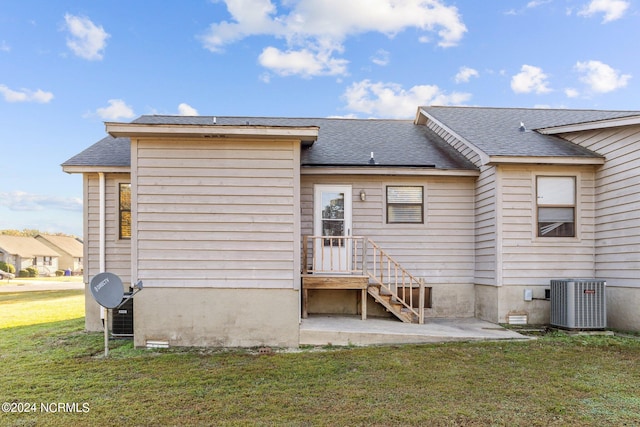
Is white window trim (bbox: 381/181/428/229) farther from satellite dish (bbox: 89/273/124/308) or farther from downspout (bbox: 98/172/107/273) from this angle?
downspout (bbox: 98/172/107/273)

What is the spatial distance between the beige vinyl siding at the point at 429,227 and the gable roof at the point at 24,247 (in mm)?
45800

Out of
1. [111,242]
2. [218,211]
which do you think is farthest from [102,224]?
[218,211]

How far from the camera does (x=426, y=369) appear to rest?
5.10 meters

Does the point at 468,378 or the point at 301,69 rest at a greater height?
the point at 301,69

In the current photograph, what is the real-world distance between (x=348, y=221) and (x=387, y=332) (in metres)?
2.59

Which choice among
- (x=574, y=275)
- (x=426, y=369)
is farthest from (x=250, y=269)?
(x=574, y=275)

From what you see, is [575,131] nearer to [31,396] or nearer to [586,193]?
[586,193]

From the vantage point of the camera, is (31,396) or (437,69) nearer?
(31,396)

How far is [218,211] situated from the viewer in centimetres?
652

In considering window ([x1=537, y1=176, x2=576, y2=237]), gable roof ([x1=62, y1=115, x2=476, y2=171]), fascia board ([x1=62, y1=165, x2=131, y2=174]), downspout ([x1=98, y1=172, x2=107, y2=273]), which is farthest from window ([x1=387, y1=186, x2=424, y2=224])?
downspout ([x1=98, y1=172, x2=107, y2=273])

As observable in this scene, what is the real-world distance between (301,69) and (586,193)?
14.9 m

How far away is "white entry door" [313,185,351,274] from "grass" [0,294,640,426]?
2.37 meters

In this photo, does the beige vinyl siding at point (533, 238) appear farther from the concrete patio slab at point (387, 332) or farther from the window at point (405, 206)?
the window at point (405, 206)

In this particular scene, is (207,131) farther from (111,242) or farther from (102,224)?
(111,242)
